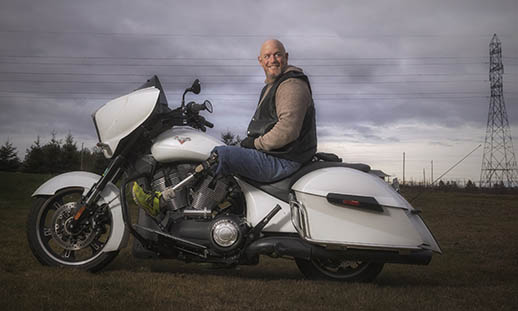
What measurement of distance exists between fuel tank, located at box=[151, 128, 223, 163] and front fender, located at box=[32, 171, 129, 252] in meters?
0.65

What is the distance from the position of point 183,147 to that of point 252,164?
2.17 feet

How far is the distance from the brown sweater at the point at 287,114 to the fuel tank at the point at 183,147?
1.51 ft

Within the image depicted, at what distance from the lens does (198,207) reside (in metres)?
4.32

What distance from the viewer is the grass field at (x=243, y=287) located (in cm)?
362

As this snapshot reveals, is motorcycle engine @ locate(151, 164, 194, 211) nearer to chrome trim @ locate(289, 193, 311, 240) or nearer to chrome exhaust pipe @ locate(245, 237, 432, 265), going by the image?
chrome exhaust pipe @ locate(245, 237, 432, 265)

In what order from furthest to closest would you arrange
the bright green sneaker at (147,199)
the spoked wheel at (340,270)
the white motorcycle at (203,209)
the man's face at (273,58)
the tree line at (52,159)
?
1. the tree line at (52,159)
2. the man's face at (273,58)
3. the spoked wheel at (340,270)
4. the bright green sneaker at (147,199)
5. the white motorcycle at (203,209)

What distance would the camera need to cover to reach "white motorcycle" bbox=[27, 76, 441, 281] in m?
4.16

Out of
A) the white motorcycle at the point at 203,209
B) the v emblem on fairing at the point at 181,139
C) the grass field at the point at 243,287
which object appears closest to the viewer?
the grass field at the point at 243,287

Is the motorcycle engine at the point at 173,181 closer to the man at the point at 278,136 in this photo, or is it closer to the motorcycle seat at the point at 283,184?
the man at the point at 278,136

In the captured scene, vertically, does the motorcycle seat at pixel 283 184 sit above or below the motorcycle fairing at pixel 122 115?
below

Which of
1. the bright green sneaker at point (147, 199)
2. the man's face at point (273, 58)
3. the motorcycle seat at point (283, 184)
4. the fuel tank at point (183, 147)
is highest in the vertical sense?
→ the man's face at point (273, 58)

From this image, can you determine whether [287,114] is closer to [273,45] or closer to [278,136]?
[278,136]

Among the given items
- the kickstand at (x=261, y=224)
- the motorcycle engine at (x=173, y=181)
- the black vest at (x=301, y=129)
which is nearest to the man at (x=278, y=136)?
the black vest at (x=301, y=129)

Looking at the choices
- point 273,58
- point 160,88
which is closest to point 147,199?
point 160,88
